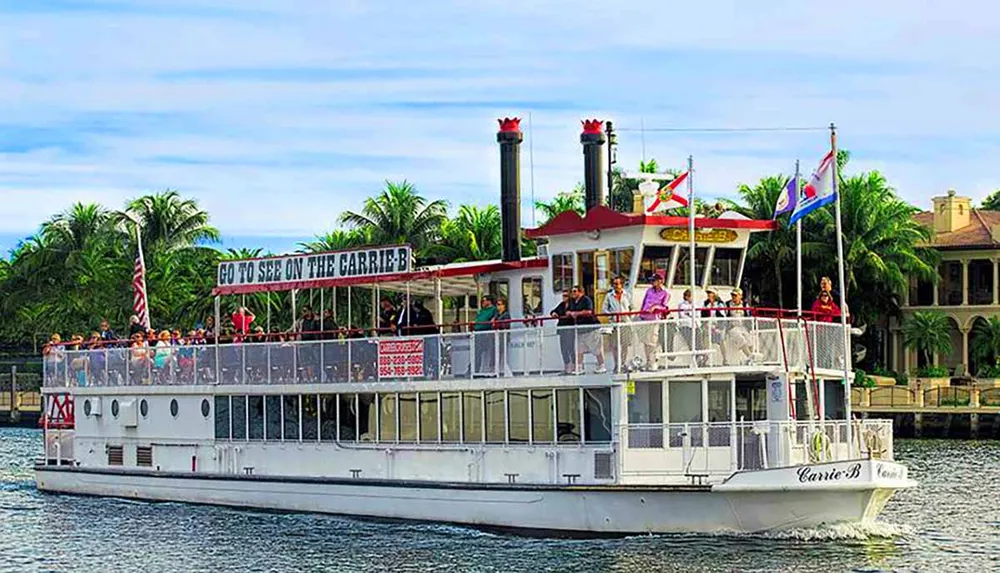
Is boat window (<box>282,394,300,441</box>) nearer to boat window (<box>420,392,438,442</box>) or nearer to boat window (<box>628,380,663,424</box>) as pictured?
boat window (<box>420,392,438,442</box>)

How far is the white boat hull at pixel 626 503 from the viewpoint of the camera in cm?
2869

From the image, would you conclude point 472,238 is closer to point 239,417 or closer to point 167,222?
point 167,222

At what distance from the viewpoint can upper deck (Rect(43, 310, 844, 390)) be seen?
97.8ft

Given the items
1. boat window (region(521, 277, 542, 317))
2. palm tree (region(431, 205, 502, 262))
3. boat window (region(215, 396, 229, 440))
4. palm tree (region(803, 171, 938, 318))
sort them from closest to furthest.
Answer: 1. boat window (region(521, 277, 542, 317))
2. boat window (region(215, 396, 229, 440))
3. palm tree (region(431, 205, 502, 262))
4. palm tree (region(803, 171, 938, 318))

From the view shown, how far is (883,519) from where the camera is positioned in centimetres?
3509

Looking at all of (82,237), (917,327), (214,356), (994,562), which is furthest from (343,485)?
(82,237)

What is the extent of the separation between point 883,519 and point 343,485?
1054 centimetres

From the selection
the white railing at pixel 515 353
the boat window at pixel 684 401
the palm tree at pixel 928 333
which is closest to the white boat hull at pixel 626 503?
the boat window at pixel 684 401

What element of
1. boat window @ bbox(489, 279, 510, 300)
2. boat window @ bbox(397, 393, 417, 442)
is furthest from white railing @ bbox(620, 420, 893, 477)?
boat window @ bbox(489, 279, 510, 300)

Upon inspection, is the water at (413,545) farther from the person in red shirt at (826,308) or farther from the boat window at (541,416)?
the person in red shirt at (826,308)

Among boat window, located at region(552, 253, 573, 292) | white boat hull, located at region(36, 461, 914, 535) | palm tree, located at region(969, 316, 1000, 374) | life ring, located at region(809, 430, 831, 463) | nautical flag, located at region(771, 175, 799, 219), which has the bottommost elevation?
white boat hull, located at region(36, 461, 914, 535)

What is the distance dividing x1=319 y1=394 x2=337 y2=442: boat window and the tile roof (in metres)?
54.7

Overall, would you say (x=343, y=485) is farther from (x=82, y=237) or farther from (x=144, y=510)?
(x=82, y=237)

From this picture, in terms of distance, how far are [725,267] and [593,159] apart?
500 cm
